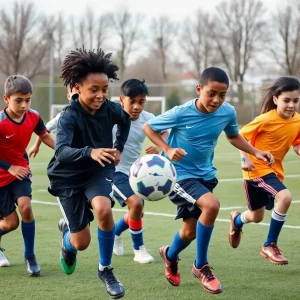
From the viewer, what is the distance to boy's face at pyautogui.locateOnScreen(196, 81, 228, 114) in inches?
246

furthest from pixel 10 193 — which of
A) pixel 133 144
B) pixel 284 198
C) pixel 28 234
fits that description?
pixel 284 198

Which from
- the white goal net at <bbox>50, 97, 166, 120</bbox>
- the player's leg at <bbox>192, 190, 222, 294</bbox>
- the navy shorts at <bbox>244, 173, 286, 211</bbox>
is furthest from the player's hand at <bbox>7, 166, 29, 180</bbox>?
the white goal net at <bbox>50, 97, 166, 120</bbox>

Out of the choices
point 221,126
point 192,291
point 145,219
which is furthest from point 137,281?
point 145,219

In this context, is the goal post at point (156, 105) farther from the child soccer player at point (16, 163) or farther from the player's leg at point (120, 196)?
the child soccer player at point (16, 163)

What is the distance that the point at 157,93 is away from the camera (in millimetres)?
41125

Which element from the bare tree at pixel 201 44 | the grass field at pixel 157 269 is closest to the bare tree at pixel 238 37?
the bare tree at pixel 201 44

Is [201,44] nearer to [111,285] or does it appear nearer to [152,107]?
[152,107]

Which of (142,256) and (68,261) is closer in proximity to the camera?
(68,261)

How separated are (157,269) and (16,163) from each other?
1.67 m

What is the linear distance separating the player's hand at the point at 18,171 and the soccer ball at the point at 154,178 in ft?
4.14

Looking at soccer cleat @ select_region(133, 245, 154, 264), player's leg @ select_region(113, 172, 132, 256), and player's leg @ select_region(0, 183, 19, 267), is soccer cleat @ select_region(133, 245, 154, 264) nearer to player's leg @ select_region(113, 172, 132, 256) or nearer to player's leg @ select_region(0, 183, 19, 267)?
player's leg @ select_region(113, 172, 132, 256)

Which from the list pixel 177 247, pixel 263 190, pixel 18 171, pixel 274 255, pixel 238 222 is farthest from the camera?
pixel 238 222

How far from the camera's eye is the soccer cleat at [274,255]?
704cm

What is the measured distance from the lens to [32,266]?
666 cm
